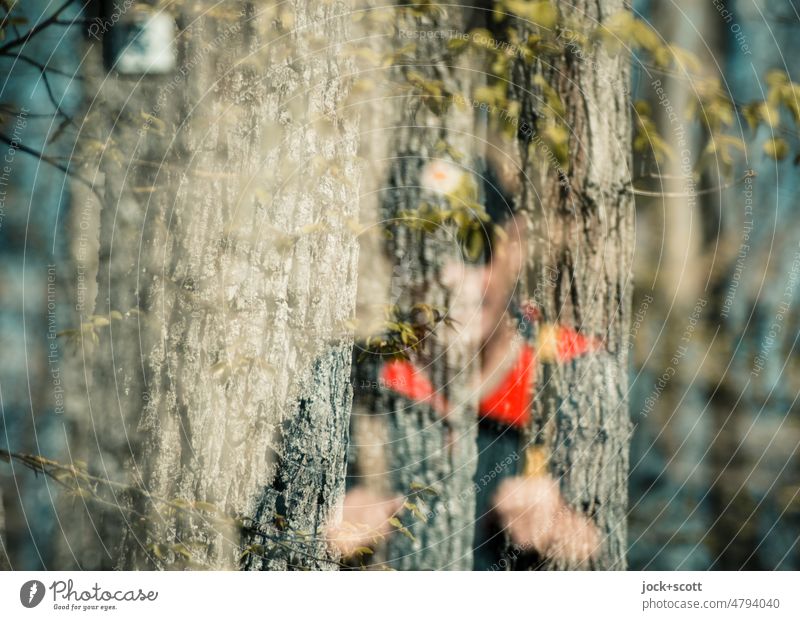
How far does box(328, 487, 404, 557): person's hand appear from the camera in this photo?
4.22ft

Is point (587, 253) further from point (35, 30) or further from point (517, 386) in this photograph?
point (35, 30)

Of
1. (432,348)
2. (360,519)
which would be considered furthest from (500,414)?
(360,519)

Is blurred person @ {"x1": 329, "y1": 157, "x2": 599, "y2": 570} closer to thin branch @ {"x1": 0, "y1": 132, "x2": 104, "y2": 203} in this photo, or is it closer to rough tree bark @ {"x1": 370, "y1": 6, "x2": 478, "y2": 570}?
rough tree bark @ {"x1": 370, "y1": 6, "x2": 478, "y2": 570}

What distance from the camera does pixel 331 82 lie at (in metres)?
1.23

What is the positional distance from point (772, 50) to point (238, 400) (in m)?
1.25

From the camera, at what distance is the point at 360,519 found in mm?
1307

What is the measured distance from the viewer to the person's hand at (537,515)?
4.40ft

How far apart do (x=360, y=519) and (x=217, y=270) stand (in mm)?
519

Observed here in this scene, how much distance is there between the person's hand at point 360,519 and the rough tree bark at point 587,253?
314mm

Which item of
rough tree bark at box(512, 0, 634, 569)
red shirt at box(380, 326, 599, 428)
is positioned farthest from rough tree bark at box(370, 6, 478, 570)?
rough tree bark at box(512, 0, 634, 569)

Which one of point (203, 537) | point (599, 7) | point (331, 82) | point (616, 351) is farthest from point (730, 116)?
point (203, 537)

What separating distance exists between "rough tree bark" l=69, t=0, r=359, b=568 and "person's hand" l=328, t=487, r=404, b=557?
0.11m

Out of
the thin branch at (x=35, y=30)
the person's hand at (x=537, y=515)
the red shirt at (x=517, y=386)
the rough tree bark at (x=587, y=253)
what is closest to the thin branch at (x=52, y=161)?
the thin branch at (x=35, y=30)

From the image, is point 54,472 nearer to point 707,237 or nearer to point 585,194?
point 585,194
